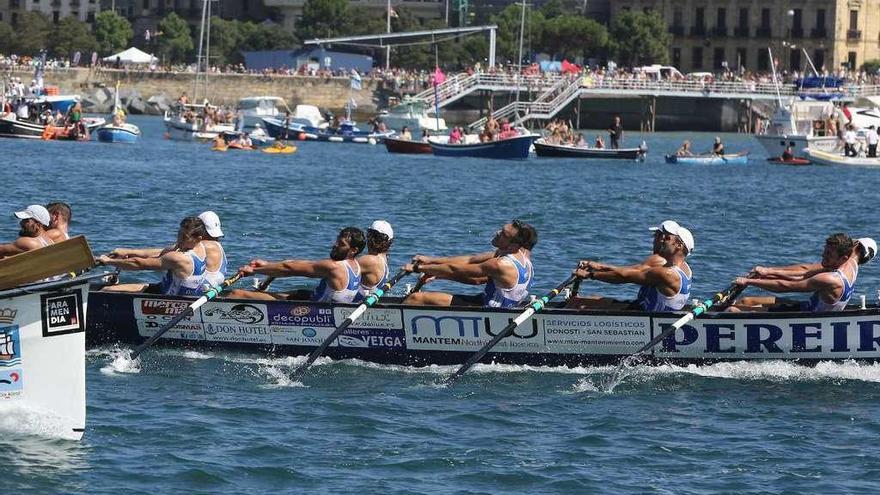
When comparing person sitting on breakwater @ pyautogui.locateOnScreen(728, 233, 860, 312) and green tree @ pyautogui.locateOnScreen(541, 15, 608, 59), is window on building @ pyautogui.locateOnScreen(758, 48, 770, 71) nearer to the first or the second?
green tree @ pyautogui.locateOnScreen(541, 15, 608, 59)

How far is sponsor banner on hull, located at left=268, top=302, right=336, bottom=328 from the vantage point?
67.7 ft

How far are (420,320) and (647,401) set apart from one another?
2.92 meters

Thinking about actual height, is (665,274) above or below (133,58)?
below

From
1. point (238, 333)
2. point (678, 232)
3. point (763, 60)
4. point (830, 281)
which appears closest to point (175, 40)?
point (763, 60)

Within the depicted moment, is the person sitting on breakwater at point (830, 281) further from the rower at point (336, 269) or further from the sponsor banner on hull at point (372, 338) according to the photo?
the rower at point (336, 269)

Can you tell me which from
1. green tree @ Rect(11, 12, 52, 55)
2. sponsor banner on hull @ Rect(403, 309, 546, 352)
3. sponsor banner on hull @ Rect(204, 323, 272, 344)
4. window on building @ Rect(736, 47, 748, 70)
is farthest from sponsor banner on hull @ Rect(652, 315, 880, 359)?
green tree @ Rect(11, 12, 52, 55)

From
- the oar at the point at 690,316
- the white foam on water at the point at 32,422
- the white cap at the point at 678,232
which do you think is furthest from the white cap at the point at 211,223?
the white cap at the point at 678,232

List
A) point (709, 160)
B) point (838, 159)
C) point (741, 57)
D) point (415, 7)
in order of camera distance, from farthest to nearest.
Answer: point (415, 7)
point (741, 57)
point (838, 159)
point (709, 160)

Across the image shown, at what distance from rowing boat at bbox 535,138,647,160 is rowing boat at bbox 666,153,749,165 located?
147 cm

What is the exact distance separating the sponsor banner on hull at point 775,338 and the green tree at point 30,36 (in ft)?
386

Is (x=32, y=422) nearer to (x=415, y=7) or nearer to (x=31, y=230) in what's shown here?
(x=31, y=230)

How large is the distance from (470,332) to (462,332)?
0.31 feet

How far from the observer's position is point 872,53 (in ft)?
441

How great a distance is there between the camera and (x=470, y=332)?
20.5m
